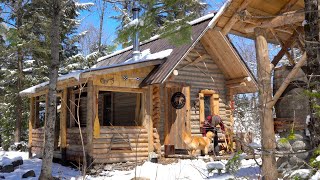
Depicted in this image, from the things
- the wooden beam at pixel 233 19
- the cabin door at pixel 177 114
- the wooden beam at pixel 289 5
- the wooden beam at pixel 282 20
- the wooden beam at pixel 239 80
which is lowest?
the cabin door at pixel 177 114

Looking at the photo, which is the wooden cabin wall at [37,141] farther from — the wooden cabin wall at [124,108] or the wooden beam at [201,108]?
the wooden beam at [201,108]

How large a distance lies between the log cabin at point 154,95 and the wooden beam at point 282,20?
3894 millimetres

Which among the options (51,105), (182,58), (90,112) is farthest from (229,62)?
(51,105)

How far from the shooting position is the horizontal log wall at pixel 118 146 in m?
12.0

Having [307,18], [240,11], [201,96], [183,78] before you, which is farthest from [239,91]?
[307,18]

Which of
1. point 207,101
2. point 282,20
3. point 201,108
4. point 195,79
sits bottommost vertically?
point 201,108

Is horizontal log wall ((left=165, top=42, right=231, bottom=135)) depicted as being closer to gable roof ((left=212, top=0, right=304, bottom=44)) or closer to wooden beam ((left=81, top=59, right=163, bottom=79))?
wooden beam ((left=81, top=59, right=163, bottom=79))

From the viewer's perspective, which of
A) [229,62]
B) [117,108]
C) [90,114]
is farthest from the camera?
[117,108]

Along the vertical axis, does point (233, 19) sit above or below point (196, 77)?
above

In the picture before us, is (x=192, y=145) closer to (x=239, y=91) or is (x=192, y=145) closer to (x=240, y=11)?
(x=239, y=91)

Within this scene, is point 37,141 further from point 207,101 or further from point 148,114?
point 207,101

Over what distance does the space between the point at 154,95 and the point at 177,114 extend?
1.17m

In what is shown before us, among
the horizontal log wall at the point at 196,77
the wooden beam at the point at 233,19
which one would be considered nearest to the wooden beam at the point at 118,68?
the horizontal log wall at the point at 196,77

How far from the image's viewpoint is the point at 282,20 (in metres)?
7.01
